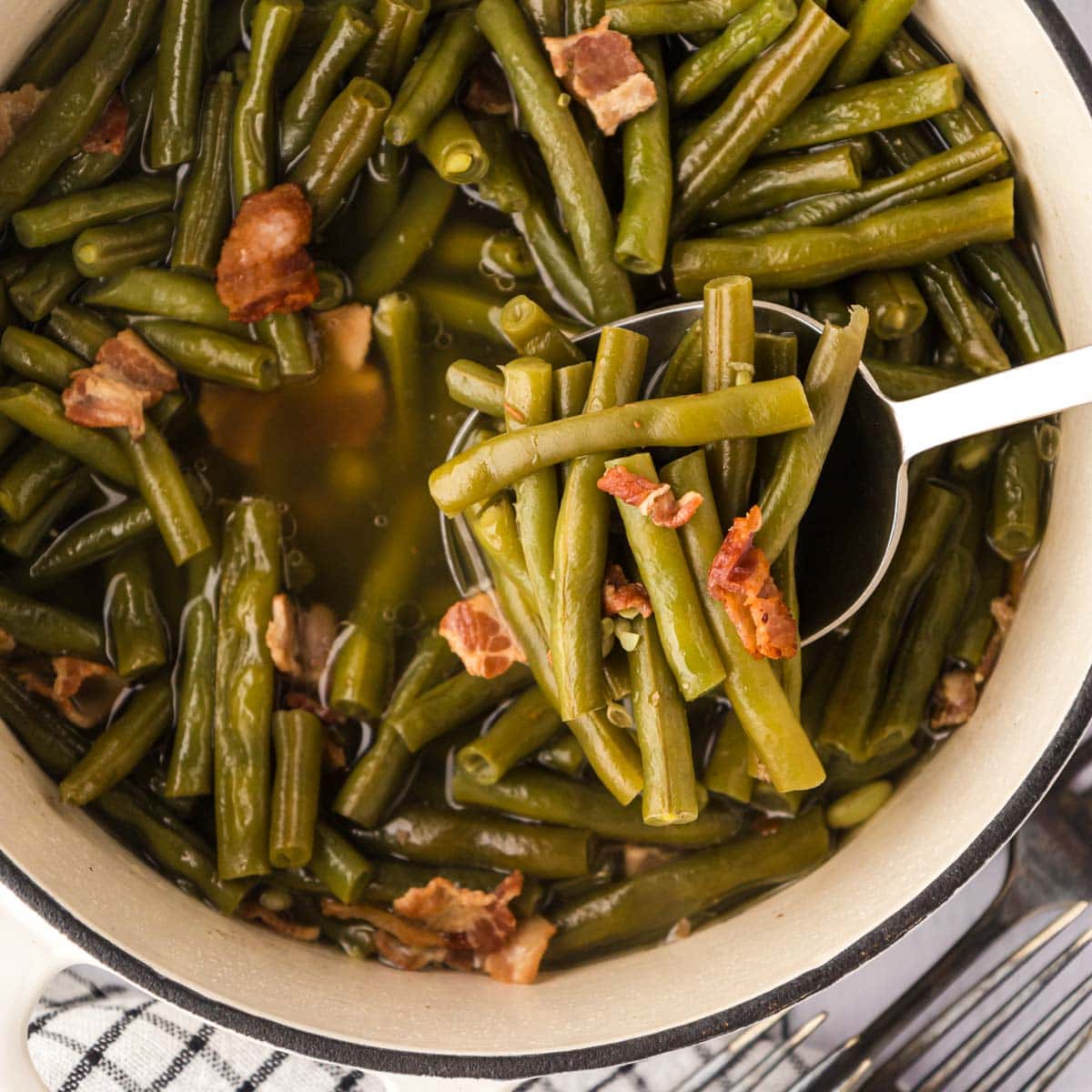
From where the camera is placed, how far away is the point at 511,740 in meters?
2.95

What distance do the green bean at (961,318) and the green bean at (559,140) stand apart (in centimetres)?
79

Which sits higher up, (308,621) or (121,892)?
(308,621)

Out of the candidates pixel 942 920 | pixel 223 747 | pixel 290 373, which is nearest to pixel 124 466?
pixel 290 373

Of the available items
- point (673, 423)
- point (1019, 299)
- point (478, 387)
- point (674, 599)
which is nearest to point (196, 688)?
point (478, 387)

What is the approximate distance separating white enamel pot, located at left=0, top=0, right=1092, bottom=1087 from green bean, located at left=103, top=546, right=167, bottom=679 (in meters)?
0.33

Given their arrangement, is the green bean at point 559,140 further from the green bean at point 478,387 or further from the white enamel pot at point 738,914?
the white enamel pot at point 738,914

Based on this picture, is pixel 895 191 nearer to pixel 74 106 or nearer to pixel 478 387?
pixel 478 387

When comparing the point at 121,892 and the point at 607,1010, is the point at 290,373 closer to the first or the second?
the point at 121,892

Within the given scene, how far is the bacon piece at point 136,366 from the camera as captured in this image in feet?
9.52

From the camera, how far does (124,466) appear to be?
294cm

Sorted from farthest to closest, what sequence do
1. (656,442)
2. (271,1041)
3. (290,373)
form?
(290,373)
(271,1041)
(656,442)

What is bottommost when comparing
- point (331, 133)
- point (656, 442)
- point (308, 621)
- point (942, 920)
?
point (942, 920)

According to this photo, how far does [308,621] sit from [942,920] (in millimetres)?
2010

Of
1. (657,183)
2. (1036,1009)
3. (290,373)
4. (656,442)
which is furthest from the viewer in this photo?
(1036,1009)
